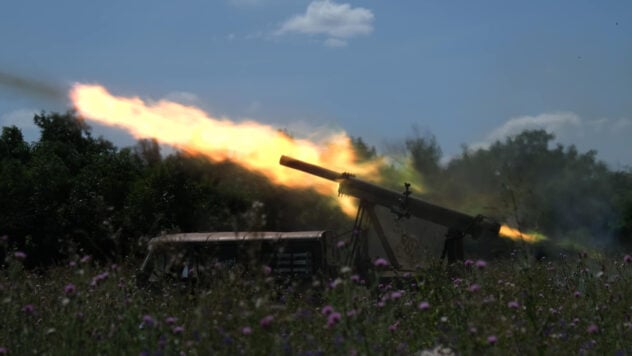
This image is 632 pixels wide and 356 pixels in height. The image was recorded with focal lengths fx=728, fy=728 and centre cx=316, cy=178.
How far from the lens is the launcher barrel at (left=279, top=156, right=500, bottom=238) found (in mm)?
17125

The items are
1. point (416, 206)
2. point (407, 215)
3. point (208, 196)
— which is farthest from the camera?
point (208, 196)

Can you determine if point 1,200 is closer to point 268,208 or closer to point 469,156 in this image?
point 268,208

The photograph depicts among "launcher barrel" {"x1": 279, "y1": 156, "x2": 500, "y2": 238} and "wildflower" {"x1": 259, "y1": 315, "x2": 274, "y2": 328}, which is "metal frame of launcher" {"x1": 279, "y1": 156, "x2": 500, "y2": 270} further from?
"wildflower" {"x1": 259, "y1": 315, "x2": 274, "y2": 328}

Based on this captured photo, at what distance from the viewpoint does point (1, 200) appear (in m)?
29.2

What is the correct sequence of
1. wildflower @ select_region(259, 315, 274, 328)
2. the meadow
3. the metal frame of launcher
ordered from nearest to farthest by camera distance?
wildflower @ select_region(259, 315, 274, 328)
the meadow
the metal frame of launcher

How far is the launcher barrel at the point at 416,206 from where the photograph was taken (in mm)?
17125

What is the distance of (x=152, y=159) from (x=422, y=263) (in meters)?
24.8

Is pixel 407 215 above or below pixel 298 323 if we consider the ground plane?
above

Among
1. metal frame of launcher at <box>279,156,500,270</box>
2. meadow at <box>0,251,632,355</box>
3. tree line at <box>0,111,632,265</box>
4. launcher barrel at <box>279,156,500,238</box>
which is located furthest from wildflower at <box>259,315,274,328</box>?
tree line at <box>0,111,632,265</box>

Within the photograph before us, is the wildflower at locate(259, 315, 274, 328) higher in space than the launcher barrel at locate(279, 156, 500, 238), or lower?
lower

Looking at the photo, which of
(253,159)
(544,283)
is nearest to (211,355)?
(544,283)

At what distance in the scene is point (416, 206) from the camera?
682 inches

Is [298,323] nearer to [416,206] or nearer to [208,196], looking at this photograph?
[416,206]

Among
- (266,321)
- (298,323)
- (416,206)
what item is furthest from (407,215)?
(266,321)
